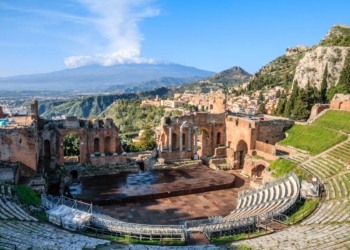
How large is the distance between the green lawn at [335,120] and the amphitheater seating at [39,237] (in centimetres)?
2744

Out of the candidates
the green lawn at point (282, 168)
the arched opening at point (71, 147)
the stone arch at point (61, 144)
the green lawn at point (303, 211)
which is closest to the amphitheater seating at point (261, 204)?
the green lawn at point (303, 211)

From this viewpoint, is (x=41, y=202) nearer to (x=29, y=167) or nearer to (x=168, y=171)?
(x=29, y=167)

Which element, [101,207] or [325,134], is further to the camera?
[325,134]

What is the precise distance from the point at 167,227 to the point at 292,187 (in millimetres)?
10808

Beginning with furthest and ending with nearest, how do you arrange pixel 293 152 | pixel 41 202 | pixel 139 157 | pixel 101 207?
pixel 139 157
pixel 293 152
pixel 101 207
pixel 41 202

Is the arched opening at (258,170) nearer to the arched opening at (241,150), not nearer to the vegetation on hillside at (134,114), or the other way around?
the arched opening at (241,150)

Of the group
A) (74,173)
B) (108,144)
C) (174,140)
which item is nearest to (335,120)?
(174,140)

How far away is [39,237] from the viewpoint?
14.7 meters

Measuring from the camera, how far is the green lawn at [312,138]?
99.3 ft

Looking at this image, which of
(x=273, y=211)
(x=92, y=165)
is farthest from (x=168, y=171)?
(x=273, y=211)

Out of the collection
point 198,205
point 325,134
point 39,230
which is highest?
point 325,134

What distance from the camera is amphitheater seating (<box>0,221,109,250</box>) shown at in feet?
44.5

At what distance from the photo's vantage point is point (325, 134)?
32.4 m

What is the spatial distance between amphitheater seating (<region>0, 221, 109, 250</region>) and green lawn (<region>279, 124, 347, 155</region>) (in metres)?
23.2
